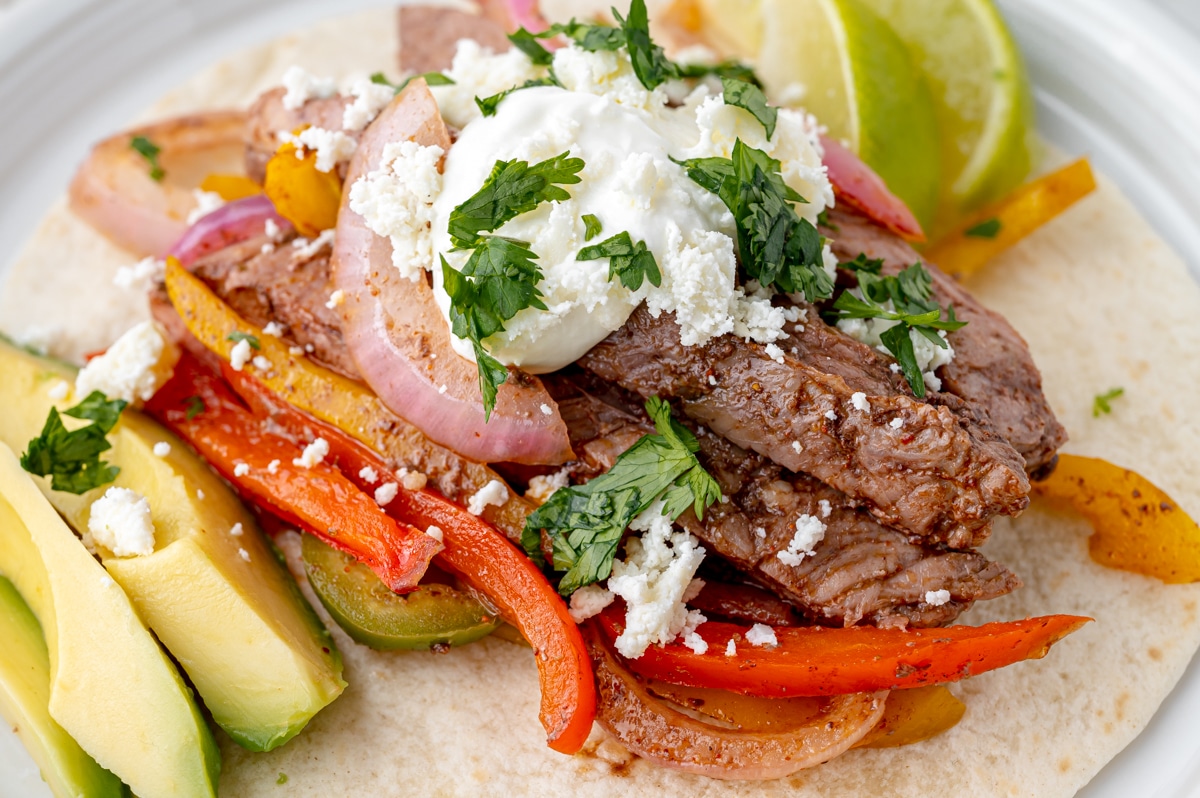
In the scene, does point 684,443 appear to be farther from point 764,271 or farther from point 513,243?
point 513,243

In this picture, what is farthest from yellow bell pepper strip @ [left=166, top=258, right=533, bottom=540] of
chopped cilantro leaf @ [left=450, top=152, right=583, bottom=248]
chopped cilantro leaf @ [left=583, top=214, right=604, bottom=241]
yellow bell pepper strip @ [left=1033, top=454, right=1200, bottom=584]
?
yellow bell pepper strip @ [left=1033, top=454, right=1200, bottom=584]

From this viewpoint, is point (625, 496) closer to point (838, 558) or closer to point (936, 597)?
point (838, 558)

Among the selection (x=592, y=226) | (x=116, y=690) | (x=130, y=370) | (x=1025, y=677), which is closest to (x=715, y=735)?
(x=1025, y=677)

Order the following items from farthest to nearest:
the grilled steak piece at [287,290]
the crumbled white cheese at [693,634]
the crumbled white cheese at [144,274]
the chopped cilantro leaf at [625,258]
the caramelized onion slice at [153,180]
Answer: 1. the caramelized onion slice at [153,180]
2. the crumbled white cheese at [144,274]
3. the grilled steak piece at [287,290]
4. the crumbled white cheese at [693,634]
5. the chopped cilantro leaf at [625,258]

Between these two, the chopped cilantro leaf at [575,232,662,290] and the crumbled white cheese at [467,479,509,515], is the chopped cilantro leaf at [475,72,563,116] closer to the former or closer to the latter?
the chopped cilantro leaf at [575,232,662,290]

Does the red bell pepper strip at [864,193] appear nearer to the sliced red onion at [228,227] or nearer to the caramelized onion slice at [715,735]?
the caramelized onion slice at [715,735]

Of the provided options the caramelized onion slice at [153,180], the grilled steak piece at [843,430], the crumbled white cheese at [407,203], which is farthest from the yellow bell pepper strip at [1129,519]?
the caramelized onion slice at [153,180]

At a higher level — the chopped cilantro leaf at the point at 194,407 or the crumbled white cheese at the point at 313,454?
the crumbled white cheese at the point at 313,454
